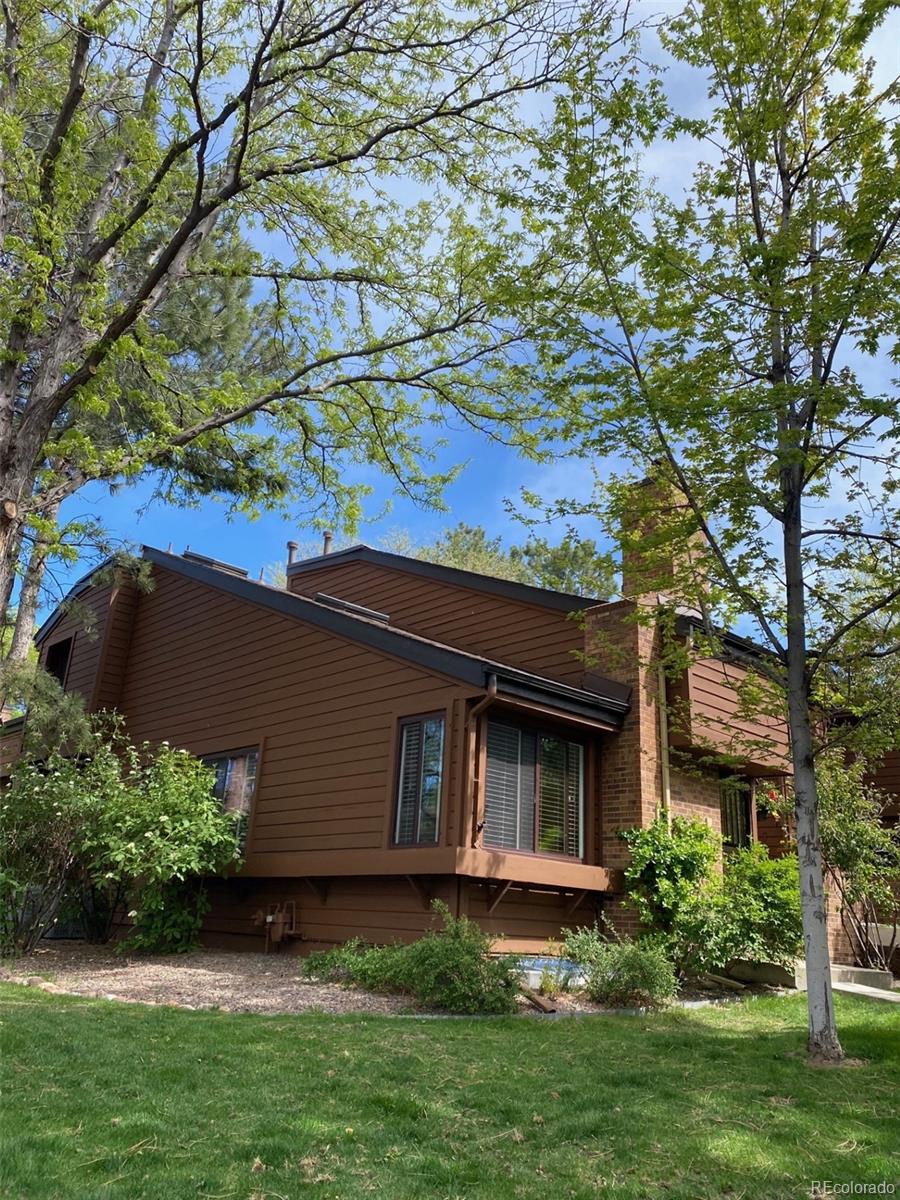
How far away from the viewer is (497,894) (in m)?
9.64

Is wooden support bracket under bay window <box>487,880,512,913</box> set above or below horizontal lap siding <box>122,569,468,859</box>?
below

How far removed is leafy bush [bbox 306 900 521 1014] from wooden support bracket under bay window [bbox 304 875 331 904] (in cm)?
237

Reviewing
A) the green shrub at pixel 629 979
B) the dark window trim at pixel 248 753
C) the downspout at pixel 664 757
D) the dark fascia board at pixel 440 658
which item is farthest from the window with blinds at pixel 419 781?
the dark window trim at pixel 248 753

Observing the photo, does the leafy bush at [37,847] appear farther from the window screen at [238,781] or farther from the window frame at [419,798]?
the window frame at [419,798]

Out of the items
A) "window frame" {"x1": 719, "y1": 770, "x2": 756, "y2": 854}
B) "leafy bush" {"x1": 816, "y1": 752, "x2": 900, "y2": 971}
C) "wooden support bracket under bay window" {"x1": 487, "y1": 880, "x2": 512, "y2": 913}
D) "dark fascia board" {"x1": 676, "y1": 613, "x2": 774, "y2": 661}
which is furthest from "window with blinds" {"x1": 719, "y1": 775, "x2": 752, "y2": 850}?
"wooden support bracket under bay window" {"x1": 487, "y1": 880, "x2": 512, "y2": 913}

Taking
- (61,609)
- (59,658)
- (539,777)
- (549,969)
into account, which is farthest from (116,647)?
(549,969)

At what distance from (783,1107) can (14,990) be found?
667 cm

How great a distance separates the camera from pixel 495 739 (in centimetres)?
1005

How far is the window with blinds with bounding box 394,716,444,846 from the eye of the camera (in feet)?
32.6

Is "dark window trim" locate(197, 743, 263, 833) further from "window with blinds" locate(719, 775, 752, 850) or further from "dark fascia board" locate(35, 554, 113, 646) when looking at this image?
"window with blinds" locate(719, 775, 752, 850)

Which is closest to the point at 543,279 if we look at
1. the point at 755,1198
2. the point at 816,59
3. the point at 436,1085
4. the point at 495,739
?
the point at 816,59

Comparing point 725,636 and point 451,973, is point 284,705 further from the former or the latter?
point 725,636

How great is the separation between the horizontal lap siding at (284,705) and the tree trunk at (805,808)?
409 cm

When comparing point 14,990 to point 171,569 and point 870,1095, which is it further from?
point 171,569
